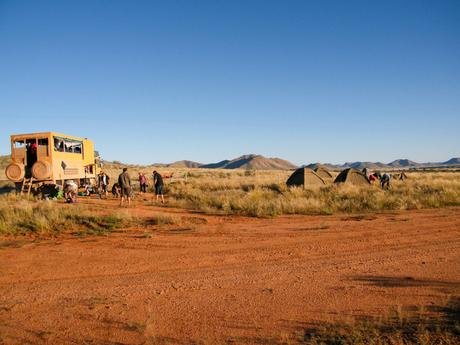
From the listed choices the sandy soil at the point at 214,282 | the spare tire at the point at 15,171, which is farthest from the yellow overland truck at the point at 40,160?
the sandy soil at the point at 214,282

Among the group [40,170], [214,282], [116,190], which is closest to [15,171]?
[40,170]

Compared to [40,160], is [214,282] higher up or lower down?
lower down

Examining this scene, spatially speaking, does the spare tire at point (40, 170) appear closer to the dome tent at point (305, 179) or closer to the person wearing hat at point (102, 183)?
the person wearing hat at point (102, 183)

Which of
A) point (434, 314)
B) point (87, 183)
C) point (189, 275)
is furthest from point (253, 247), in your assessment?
point (87, 183)

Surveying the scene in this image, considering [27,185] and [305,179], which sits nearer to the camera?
[27,185]

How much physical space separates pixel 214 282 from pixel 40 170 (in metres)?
14.0

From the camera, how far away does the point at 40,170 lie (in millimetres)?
Answer: 17094

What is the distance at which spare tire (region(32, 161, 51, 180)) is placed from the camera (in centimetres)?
1705

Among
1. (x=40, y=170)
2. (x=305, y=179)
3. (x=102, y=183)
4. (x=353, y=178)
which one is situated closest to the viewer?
(x=40, y=170)

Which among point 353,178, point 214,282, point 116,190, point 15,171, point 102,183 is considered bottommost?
point 214,282

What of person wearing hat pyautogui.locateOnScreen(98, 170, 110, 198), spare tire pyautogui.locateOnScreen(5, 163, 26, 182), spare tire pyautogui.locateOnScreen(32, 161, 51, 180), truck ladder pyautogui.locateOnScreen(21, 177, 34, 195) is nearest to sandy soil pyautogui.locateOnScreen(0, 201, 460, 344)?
spare tire pyautogui.locateOnScreen(32, 161, 51, 180)

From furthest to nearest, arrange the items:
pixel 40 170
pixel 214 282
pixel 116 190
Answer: pixel 116 190 → pixel 40 170 → pixel 214 282

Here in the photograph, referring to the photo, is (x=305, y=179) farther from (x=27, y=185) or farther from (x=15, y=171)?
(x=15, y=171)

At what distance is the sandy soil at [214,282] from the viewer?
4.67 metres
